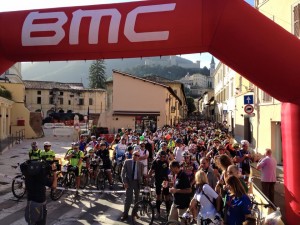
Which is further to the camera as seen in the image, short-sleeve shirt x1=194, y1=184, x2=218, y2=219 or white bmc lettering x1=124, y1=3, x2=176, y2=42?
white bmc lettering x1=124, y1=3, x2=176, y2=42

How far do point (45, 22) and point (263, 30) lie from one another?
4521mm

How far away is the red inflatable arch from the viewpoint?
20.8 ft

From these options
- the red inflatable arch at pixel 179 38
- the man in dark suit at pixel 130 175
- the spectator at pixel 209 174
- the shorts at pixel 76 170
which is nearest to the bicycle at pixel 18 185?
the shorts at pixel 76 170

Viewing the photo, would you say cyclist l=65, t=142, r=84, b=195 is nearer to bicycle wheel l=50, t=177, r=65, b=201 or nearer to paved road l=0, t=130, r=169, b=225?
bicycle wheel l=50, t=177, r=65, b=201

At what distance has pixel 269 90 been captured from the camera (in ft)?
22.6

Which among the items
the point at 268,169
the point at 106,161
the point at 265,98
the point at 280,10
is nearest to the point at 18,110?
the point at 106,161

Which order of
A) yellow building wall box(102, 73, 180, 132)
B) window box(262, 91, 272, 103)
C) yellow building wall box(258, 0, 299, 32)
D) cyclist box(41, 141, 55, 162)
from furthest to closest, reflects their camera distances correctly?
Result: yellow building wall box(102, 73, 180, 132)
window box(262, 91, 272, 103)
yellow building wall box(258, 0, 299, 32)
cyclist box(41, 141, 55, 162)

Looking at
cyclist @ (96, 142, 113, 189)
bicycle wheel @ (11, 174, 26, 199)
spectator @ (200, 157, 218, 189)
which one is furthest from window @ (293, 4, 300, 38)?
bicycle wheel @ (11, 174, 26, 199)

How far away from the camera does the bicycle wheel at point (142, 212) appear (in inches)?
323

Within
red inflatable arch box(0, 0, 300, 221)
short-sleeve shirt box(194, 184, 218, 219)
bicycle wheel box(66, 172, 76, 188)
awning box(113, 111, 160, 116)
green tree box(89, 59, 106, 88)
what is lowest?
bicycle wheel box(66, 172, 76, 188)

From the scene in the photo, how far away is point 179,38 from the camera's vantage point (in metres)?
6.74

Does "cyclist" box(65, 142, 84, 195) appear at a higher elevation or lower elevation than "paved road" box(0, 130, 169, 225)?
higher

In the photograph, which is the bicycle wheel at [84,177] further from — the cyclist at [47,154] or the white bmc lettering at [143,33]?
the white bmc lettering at [143,33]

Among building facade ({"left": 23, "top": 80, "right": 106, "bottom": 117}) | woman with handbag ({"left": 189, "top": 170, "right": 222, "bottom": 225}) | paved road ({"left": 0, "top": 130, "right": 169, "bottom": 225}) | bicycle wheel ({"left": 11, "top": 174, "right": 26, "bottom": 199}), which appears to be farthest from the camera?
building facade ({"left": 23, "top": 80, "right": 106, "bottom": 117})
